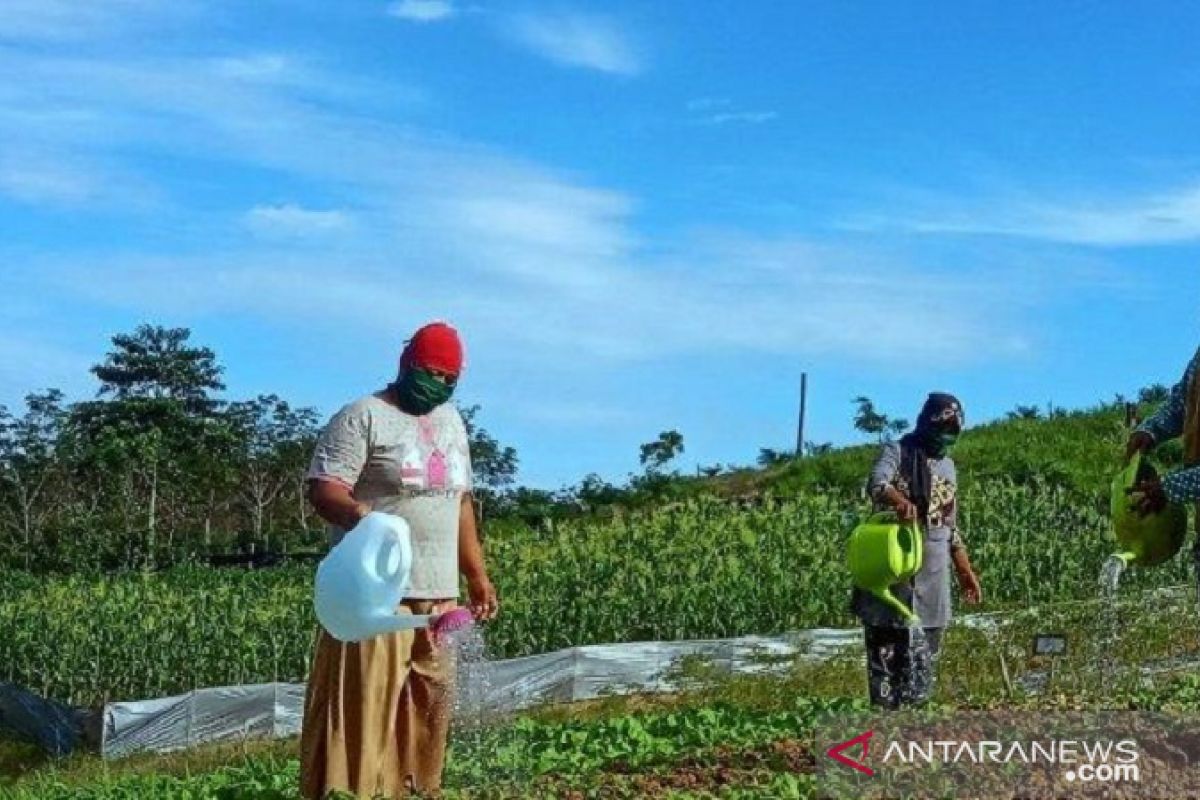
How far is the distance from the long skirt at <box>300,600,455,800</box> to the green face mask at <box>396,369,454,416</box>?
2.05ft

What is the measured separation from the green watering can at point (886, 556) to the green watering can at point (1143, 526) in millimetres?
1433

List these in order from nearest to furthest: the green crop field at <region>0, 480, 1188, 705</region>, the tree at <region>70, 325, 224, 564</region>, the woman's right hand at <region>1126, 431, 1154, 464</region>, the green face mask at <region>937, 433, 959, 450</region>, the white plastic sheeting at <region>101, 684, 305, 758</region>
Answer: the woman's right hand at <region>1126, 431, 1154, 464</region> < the green face mask at <region>937, 433, 959, 450</region> < the white plastic sheeting at <region>101, 684, 305, 758</region> < the green crop field at <region>0, 480, 1188, 705</region> < the tree at <region>70, 325, 224, 564</region>

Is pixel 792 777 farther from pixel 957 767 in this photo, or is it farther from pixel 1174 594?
pixel 1174 594

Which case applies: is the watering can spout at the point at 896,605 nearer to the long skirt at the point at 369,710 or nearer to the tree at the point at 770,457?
the long skirt at the point at 369,710

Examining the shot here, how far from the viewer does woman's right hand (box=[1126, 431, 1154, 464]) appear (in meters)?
5.61

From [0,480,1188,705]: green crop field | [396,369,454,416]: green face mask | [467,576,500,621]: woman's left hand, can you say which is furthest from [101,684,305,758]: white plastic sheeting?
[396,369,454,416]: green face mask

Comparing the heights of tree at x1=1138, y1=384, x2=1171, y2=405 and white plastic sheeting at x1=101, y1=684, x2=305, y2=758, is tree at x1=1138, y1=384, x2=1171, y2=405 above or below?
above

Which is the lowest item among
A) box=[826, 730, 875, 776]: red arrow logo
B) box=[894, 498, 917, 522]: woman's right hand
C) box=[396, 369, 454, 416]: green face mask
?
box=[826, 730, 875, 776]: red arrow logo

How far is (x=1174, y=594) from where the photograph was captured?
11.2 meters

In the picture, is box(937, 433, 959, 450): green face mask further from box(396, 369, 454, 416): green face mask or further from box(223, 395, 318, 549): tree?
box(223, 395, 318, 549): tree

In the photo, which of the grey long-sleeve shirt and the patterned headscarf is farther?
the patterned headscarf

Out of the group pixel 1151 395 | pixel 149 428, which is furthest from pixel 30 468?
pixel 1151 395

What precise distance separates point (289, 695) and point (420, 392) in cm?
645

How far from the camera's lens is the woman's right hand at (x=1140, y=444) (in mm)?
5613
